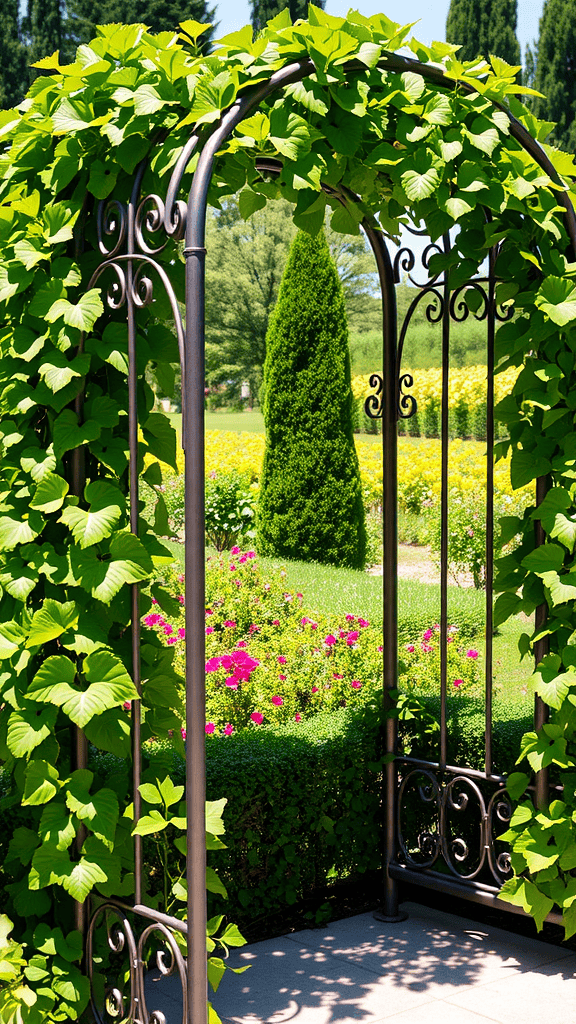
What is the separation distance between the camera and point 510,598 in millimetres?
3238

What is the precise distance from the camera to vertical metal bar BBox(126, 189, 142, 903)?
248 centimetres

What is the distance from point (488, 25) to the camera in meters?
20.7

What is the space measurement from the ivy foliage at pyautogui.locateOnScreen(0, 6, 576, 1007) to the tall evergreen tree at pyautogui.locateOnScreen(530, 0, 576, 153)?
58.0 feet

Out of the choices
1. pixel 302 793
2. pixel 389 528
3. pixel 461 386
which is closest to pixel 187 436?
pixel 389 528

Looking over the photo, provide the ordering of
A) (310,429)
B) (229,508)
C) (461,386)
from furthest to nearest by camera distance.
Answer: (461,386), (229,508), (310,429)

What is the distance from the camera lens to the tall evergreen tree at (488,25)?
67.6 feet

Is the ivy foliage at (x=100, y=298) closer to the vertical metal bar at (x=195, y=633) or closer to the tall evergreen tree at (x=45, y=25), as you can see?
the vertical metal bar at (x=195, y=633)

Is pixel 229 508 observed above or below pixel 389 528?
below

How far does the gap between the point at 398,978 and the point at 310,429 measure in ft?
23.3

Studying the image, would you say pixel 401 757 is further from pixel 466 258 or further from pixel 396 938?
pixel 466 258

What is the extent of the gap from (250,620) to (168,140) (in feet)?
12.6

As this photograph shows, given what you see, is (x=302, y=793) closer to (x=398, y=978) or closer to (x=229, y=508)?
(x=398, y=978)

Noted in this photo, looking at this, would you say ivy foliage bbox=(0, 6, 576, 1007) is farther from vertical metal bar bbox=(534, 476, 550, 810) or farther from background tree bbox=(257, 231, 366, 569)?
background tree bbox=(257, 231, 366, 569)

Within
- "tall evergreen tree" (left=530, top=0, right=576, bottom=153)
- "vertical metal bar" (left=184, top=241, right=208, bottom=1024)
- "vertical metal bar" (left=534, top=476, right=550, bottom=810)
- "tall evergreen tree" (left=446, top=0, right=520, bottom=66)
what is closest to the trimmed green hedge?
"vertical metal bar" (left=534, top=476, right=550, bottom=810)
